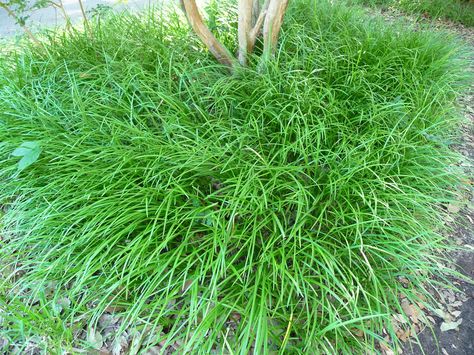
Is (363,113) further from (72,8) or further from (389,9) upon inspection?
(72,8)

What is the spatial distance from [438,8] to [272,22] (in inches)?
173

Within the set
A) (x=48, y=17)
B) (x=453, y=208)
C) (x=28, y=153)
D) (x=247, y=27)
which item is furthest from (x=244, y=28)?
(x=48, y=17)

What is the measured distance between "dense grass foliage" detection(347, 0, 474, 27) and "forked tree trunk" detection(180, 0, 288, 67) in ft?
11.4

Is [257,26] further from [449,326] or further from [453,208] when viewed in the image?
[449,326]

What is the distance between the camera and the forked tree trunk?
2.28m

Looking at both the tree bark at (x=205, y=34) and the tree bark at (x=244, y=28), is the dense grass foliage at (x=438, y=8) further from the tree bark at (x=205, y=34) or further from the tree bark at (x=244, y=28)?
the tree bark at (x=205, y=34)

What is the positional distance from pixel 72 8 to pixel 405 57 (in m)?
4.64

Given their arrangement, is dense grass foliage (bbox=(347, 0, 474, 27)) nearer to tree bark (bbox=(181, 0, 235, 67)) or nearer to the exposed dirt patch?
tree bark (bbox=(181, 0, 235, 67))

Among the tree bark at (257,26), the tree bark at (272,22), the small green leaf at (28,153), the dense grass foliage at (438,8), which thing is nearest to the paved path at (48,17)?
the tree bark at (257,26)

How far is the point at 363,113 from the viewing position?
2.11 m

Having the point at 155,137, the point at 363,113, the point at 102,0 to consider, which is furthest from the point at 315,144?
the point at 102,0

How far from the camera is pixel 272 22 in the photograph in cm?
228

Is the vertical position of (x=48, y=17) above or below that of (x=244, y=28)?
Result: below


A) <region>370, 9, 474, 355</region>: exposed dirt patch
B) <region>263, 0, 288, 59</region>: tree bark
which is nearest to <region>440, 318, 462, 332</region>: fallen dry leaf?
<region>370, 9, 474, 355</region>: exposed dirt patch
